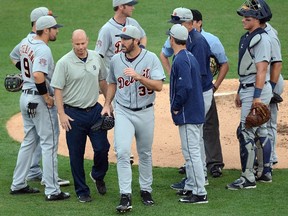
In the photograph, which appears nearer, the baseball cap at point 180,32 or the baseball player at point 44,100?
the baseball cap at point 180,32

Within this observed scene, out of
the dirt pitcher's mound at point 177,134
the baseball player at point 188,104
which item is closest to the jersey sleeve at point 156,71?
→ the baseball player at point 188,104

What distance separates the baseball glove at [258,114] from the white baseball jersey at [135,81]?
1.10m

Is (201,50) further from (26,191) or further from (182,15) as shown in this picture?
(26,191)

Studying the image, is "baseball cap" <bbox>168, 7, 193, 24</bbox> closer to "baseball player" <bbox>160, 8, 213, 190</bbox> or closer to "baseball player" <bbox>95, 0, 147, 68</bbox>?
"baseball player" <bbox>160, 8, 213, 190</bbox>

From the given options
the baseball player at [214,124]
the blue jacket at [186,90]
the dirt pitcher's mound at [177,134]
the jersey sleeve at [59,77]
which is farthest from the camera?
the dirt pitcher's mound at [177,134]

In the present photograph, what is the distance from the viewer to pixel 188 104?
8.47 meters

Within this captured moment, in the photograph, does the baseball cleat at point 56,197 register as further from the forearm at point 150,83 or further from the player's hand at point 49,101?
the forearm at point 150,83

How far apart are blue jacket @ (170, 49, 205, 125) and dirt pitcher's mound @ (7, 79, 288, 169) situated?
1831mm

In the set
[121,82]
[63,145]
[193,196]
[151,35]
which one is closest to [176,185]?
[193,196]

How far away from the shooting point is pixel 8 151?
1080 centimetres

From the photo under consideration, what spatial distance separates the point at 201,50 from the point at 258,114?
898 millimetres

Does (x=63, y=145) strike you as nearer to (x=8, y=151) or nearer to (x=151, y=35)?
(x=8, y=151)

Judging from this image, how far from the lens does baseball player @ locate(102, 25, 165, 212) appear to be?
8375mm

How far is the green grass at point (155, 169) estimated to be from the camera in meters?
8.41
